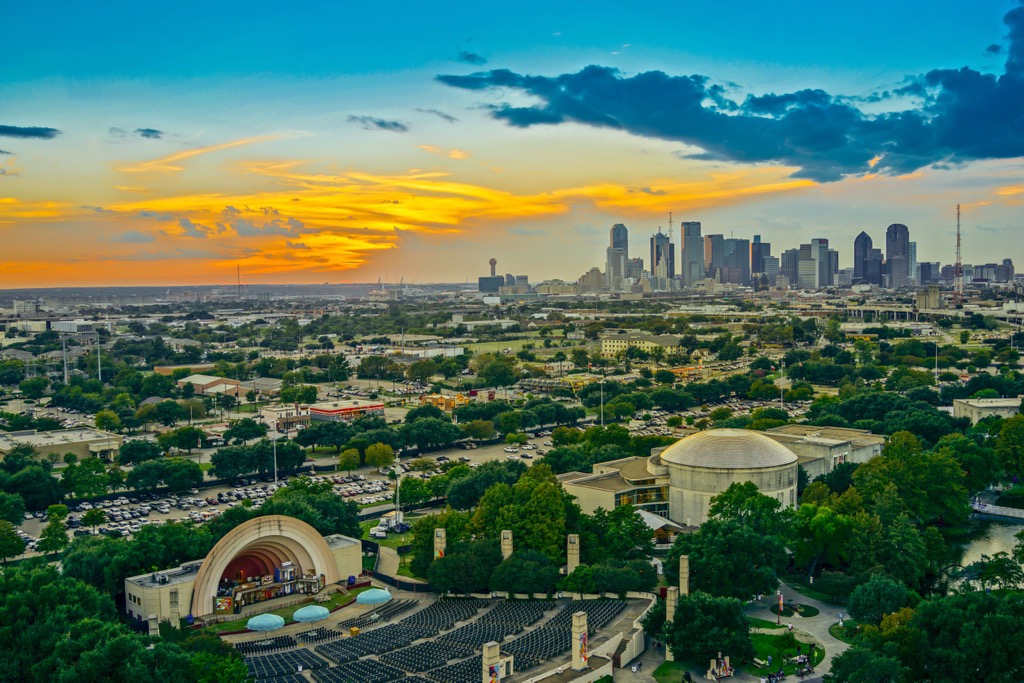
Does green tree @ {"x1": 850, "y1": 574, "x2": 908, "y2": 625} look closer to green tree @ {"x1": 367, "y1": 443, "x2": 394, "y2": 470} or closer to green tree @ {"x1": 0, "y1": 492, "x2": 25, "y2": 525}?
green tree @ {"x1": 367, "y1": 443, "x2": 394, "y2": 470}

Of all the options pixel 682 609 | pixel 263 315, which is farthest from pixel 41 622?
pixel 263 315

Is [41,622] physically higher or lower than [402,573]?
higher

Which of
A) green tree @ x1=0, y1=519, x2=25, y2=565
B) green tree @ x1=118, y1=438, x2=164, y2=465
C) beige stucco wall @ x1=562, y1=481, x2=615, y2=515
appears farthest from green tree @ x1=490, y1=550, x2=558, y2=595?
green tree @ x1=118, y1=438, x2=164, y2=465

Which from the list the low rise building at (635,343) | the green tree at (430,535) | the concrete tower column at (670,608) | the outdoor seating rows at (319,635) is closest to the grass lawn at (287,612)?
the outdoor seating rows at (319,635)

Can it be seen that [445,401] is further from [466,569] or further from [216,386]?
[466,569]

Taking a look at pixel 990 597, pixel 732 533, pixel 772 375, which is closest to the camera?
pixel 990 597

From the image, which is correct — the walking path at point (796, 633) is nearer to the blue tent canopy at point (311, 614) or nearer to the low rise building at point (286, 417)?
the blue tent canopy at point (311, 614)

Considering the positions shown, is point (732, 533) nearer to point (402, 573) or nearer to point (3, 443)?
point (402, 573)
